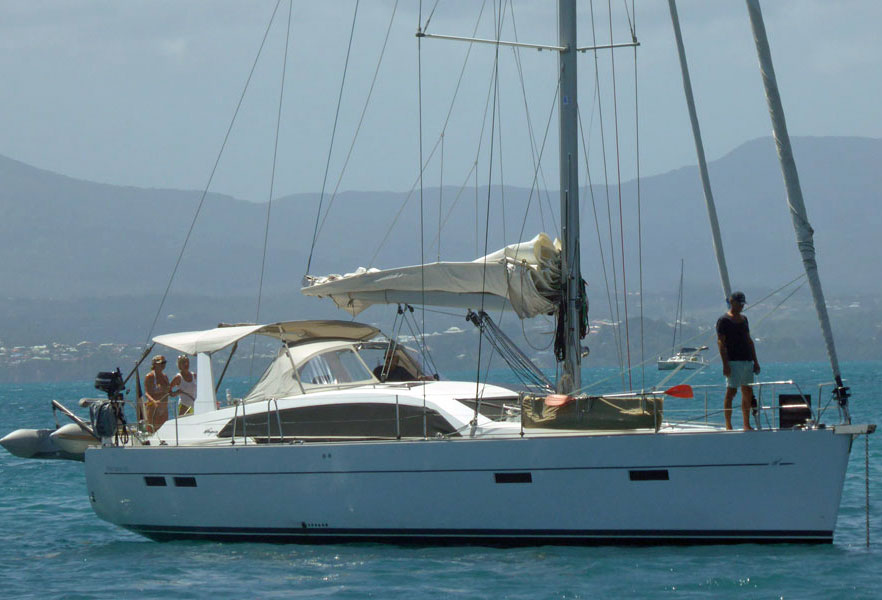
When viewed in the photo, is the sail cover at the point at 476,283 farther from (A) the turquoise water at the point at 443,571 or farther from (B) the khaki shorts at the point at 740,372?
(A) the turquoise water at the point at 443,571

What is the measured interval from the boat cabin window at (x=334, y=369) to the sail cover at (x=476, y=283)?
0.85 m

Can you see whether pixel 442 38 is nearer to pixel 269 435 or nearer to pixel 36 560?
pixel 269 435

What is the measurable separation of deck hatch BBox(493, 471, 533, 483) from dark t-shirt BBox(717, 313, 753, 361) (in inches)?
94.7

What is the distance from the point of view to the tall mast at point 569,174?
14320mm

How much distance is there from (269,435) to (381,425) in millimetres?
1358

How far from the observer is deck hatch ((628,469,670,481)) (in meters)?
12.3

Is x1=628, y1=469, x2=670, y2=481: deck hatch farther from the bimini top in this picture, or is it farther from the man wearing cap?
the bimini top

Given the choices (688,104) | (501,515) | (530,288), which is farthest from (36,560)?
(688,104)

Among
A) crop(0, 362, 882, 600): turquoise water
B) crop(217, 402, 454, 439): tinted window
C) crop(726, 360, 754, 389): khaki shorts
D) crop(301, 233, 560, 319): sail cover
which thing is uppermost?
crop(301, 233, 560, 319): sail cover

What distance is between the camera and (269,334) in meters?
16.0

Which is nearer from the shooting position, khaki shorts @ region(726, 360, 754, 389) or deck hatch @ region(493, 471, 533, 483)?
khaki shorts @ region(726, 360, 754, 389)

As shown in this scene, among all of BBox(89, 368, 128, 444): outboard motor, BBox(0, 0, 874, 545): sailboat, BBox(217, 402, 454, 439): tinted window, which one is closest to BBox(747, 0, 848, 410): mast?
BBox(0, 0, 874, 545): sailboat

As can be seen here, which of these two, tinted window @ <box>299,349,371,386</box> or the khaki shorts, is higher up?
tinted window @ <box>299,349,371,386</box>

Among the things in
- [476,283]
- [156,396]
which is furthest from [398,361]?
[156,396]
